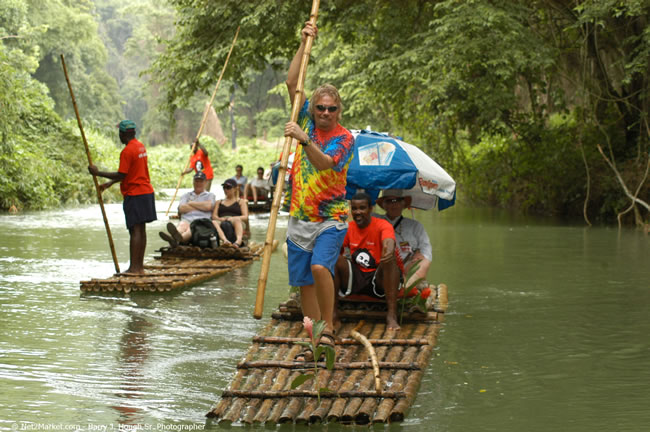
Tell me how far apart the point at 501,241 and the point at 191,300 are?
815 centimetres

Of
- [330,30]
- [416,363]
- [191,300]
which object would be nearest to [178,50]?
[330,30]

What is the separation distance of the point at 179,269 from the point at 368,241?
4.74 m

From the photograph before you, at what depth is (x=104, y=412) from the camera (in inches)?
217

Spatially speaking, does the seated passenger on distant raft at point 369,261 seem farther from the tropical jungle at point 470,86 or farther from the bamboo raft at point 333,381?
the tropical jungle at point 470,86

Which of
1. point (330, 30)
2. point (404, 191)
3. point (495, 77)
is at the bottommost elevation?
point (404, 191)

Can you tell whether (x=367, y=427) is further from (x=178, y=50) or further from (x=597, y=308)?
(x=178, y=50)

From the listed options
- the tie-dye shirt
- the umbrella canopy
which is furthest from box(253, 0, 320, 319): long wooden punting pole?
the umbrella canopy

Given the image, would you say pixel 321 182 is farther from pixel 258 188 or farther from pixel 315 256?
pixel 258 188

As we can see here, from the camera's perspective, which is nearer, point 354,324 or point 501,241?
point 354,324

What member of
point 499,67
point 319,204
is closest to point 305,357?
point 319,204

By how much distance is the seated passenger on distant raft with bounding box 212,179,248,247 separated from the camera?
44.0 ft

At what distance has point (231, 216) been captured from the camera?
44.5 ft

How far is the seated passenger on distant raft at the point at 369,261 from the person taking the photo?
727 cm

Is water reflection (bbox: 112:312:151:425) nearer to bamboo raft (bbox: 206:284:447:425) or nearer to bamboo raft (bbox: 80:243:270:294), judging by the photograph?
bamboo raft (bbox: 206:284:447:425)
